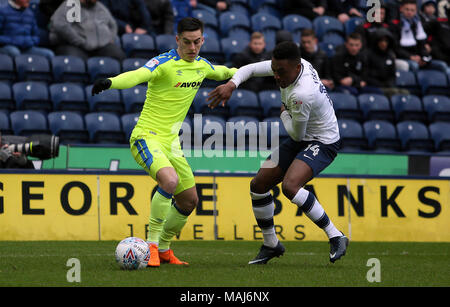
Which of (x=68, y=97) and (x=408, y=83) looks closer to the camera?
(x=68, y=97)

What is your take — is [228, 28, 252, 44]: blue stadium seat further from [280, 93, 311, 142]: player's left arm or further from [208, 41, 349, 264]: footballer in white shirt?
[280, 93, 311, 142]: player's left arm

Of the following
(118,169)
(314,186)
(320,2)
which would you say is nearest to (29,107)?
(118,169)

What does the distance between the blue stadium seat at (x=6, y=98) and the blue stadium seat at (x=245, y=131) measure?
3.72 m

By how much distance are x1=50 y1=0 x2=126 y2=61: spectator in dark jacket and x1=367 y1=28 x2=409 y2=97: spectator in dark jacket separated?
515 centimetres

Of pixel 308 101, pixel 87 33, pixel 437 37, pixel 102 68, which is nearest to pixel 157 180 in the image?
pixel 308 101

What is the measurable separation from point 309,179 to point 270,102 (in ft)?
22.3

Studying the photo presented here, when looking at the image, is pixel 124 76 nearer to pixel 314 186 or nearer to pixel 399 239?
pixel 314 186

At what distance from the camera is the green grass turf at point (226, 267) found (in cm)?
675

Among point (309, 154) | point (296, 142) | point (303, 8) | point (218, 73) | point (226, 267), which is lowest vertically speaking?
point (226, 267)

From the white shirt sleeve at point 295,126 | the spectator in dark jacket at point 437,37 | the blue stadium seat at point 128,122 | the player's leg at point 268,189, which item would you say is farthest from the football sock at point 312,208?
the spectator in dark jacket at point 437,37

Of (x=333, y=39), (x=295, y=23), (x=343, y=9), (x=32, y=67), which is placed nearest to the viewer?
(x=32, y=67)

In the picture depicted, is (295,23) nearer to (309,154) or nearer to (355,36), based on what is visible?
(355,36)

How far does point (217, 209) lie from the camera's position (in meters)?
12.0

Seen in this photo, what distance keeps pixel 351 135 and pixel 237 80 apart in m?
6.78
